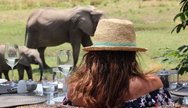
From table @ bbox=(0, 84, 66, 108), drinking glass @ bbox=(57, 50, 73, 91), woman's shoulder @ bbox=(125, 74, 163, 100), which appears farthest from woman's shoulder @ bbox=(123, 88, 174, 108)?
drinking glass @ bbox=(57, 50, 73, 91)

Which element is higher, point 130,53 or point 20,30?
point 130,53

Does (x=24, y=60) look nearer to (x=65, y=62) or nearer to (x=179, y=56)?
(x=179, y=56)

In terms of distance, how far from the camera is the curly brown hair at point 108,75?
2.47m

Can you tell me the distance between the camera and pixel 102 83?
250 cm

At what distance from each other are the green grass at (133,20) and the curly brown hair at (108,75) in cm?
846

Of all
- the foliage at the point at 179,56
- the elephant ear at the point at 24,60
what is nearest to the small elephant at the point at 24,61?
the elephant ear at the point at 24,60

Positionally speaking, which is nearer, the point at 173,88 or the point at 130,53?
the point at 130,53

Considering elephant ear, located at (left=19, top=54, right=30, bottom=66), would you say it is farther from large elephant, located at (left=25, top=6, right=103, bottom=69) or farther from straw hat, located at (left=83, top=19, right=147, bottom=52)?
straw hat, located at (left=83, top=19, right=147, bottom=52)

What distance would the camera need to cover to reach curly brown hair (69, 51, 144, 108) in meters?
2.47

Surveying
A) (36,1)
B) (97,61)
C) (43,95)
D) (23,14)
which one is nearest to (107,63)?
(97,61)

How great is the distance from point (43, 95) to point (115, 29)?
4.44 feet

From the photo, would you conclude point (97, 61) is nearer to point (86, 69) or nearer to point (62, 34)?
point (86, 69)

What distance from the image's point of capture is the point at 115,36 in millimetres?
2516

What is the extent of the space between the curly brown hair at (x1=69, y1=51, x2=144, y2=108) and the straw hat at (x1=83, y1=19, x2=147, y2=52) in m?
0.03
